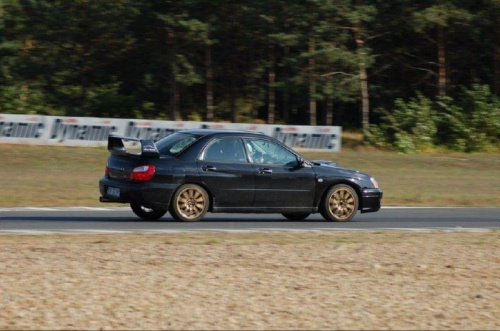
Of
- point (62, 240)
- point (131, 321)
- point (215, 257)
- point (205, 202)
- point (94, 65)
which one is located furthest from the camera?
point (94, 65)

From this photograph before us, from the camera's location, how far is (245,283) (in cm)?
1005

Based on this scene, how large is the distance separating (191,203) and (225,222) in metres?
0.71

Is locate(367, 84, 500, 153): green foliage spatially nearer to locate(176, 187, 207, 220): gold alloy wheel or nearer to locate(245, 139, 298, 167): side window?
locate(245, 139, 298, 167): side window

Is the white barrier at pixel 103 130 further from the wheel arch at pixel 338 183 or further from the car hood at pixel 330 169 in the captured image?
the wheel arch at pixel 338 183

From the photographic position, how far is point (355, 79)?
50.1 m

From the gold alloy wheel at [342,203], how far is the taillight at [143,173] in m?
3.01

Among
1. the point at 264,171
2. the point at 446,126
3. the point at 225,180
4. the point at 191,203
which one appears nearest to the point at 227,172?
the point at 225,180

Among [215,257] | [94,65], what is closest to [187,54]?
[94,65]

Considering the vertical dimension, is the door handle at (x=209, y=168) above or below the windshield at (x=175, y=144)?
below

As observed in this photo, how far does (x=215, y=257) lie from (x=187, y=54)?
42767 mm

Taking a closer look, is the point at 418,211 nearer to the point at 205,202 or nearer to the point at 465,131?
the point at 205,202

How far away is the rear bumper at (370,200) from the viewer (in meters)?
17.5

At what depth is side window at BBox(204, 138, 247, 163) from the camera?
661 inches

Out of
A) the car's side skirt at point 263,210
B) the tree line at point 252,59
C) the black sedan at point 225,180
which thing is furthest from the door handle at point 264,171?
the tree line at point 252,59
